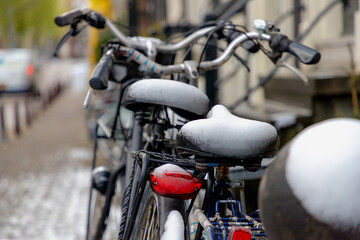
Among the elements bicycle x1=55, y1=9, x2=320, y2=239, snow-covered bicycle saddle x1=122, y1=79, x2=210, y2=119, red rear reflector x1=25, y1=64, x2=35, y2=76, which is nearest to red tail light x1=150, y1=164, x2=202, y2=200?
bicycle x1=55, y1=9, x2=320, y2=239

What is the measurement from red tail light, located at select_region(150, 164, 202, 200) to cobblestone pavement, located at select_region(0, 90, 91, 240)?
3.22 m

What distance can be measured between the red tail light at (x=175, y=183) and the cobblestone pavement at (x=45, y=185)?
322cm

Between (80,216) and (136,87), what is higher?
(136,87)

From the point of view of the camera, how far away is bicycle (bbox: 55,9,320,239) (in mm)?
1858

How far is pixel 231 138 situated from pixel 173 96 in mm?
551

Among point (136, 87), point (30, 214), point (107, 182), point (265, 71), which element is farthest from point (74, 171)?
point (136, 87)

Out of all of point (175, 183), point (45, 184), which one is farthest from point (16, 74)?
point (175, 183)

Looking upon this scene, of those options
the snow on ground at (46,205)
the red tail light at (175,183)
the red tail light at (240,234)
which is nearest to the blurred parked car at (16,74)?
the snow on ground at (46,205)

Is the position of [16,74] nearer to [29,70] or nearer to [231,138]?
[29,70]

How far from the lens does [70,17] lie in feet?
10.4

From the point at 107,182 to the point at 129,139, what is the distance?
39 centimetres

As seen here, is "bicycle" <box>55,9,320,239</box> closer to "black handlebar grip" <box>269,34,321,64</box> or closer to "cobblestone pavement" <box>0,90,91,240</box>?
"black handlebar grip" <box>269,34,321,64</box>

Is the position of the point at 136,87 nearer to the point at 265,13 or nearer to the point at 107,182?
the point at 107,182

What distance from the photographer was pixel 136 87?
2436mm
